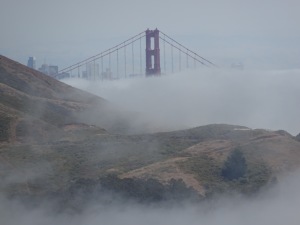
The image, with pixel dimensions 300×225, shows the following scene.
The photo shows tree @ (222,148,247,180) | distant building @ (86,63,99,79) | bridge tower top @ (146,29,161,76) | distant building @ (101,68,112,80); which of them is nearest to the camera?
tree @ (222,148,247,180)

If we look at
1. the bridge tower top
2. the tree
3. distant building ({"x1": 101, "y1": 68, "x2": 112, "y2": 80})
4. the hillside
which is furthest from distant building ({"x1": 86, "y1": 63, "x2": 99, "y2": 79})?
the tree

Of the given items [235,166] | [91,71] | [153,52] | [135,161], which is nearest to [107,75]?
[91,71]

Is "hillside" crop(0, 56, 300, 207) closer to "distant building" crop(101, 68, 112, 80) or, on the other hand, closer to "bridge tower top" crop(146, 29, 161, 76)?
"bridge tower top" crop(146, 29, 161, 76)

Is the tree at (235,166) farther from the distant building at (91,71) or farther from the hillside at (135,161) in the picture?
the distant building at (91,71)

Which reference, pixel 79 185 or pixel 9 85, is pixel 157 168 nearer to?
pixel 79 185

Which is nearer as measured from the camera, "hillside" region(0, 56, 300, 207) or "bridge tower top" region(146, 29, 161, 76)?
"hillside" region(0, 56, 300, 207)

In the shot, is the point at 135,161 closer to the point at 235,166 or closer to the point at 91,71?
the point at 235,166

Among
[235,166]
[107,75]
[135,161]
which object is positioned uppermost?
[107,75]

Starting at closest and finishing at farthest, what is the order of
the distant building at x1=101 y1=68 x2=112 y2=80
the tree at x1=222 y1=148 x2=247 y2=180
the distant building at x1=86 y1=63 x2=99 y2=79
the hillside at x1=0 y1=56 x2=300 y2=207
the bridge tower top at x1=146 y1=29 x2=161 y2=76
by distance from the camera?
the hillside at x1=0 y1=56 x2=300 y2=207
the tree at x1=222 y1=148 x2=247 y2=180
the bridge tower top at x1=146 y1=29 x2=161 y2=76
the distant building at x1=86 y1=63 x2=99 y2=79
the distant building at x1=101 y1=68 x2=112 y2=80
